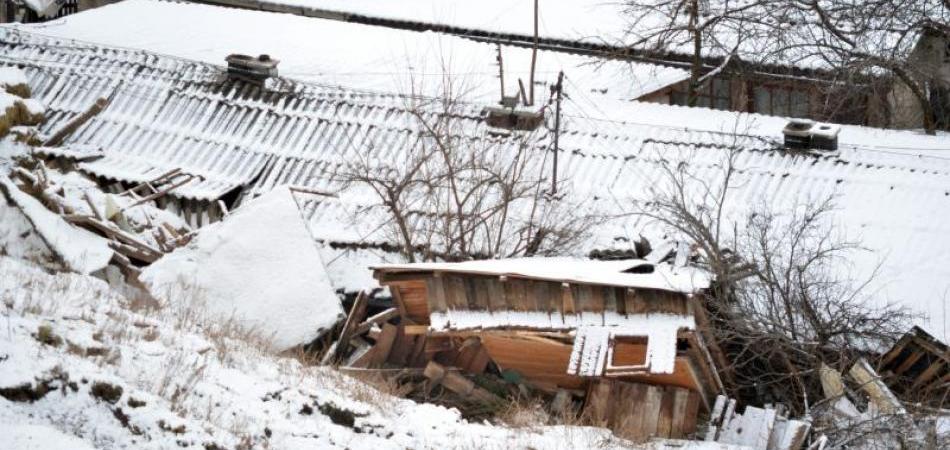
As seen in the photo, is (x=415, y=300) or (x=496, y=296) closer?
(x=496, y=296)

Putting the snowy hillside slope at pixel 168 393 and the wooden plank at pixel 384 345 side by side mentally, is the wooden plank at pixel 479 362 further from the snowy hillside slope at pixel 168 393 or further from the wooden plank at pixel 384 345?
the snowy hillside slope at pixel 168 393

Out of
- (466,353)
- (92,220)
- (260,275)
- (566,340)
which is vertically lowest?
(466,353)

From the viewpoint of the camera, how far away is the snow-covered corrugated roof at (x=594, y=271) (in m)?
14.5

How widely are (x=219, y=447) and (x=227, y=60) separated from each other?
11334mm

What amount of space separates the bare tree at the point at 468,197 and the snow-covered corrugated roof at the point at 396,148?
338mm

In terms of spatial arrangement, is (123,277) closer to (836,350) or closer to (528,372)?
(528,372)

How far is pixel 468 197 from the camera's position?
17.2 metres

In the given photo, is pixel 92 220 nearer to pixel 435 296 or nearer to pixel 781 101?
pixel 435 296

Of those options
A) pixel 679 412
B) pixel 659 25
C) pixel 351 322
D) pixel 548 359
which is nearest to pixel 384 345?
pixel 351 322

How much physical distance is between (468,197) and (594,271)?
2575mm

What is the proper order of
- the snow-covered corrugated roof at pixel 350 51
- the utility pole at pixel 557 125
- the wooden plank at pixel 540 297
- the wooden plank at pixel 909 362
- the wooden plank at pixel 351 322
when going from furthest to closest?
the snow-covered corrugated roof at pixel 350 51
the utility pole at pixel 557 125
the wooden plank at pixel 351 322
the wooden plank at pixel 909 362
the wooden plank at pixel 540 297

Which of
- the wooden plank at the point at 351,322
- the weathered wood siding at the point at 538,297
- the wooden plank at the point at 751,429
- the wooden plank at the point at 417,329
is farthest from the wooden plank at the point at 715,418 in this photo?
the wooden plank at the point at 351,322

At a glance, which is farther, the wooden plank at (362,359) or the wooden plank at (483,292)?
the wooden plank at (362,359)

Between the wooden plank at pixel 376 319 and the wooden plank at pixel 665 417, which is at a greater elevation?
the wooden plank at pixel 376 319
